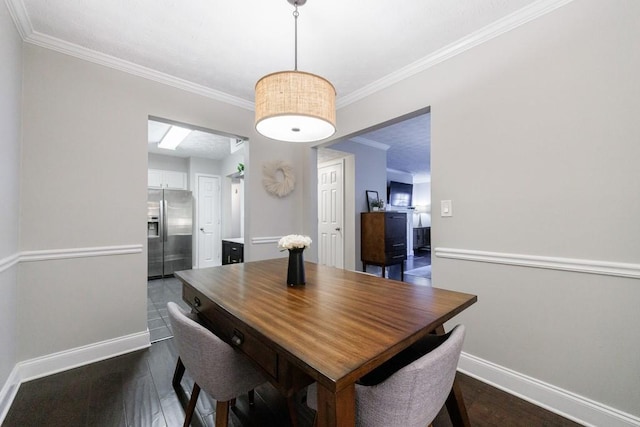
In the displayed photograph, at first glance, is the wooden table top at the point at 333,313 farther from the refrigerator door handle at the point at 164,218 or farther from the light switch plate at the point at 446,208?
the refrigerator door handle at the point at 164,218

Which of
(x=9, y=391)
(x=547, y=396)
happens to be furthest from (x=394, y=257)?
(x=9, y=391)

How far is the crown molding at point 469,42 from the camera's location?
1.57 m

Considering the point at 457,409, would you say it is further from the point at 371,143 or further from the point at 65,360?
the point at 371,143

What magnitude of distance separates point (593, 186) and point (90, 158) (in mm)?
3366

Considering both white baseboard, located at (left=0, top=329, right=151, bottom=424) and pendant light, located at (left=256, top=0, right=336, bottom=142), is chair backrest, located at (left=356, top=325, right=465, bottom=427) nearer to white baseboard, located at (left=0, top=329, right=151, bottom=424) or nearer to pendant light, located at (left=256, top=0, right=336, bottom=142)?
pendant light, located at (left=256, top=0, right=336, bottom=142)

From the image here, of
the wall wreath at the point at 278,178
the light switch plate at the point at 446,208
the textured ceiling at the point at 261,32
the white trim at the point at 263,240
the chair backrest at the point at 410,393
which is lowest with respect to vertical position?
the chair backrest at the point at 410,393

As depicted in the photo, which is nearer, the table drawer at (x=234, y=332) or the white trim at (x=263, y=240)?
the table drawer at (x=234, y=332)

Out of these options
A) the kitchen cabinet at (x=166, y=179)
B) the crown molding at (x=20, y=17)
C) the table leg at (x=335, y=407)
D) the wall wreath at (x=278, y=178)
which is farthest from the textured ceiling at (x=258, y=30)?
the kitchen cabinet at (x=166, y=179)

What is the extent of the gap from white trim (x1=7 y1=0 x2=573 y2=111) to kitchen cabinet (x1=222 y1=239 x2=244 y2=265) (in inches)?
88.3

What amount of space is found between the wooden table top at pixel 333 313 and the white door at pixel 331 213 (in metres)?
2.80

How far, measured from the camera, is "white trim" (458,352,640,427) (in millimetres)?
1357

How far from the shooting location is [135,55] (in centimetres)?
208

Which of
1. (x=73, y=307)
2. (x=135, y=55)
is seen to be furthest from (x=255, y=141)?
(x=73, y=307)

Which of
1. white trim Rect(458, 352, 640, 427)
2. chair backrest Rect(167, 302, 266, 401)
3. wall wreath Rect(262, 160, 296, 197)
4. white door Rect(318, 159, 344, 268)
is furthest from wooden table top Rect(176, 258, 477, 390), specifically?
white door Rect(318, 159, 344, 268)
